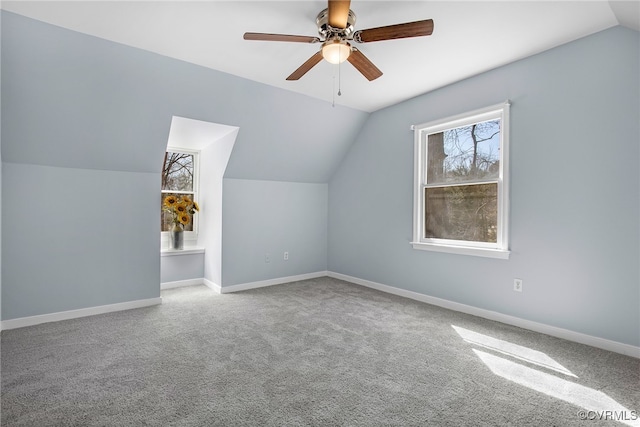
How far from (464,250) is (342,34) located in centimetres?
251

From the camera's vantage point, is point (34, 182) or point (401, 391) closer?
point (401, 391)

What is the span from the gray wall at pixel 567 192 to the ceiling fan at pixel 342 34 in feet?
5.34

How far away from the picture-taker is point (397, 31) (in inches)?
78.4

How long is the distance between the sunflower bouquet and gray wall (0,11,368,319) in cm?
81

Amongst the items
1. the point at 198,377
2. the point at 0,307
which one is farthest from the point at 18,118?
the point at 198,377

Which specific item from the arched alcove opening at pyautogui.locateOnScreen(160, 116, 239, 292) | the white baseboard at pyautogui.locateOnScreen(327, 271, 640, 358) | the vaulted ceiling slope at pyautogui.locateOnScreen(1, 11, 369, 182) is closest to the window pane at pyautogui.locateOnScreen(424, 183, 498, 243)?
the white baseboard at pyautogui.locateOnScreen(327, 271, 640, 358)

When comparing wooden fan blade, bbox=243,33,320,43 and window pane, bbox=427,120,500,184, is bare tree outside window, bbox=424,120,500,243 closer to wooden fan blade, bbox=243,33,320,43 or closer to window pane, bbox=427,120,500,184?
window pane, bbox=427,120,500,184

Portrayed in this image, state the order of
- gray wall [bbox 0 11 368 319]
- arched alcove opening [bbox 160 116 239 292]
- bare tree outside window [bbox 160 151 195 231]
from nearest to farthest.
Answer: gray wall [bbox 0 11 368 319], arched alcove opening [bbox 160 116 239 292], bare tree outside window [bbox 160 151 195 231]

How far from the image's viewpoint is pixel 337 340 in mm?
2770

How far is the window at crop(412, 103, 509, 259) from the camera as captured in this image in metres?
3.22

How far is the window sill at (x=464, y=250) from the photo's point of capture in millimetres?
3162

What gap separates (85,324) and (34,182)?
145cm

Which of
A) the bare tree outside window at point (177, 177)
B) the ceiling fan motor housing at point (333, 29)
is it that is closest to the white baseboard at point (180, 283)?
the bare tree outside window at point (177, 177)

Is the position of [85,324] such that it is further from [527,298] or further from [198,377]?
[527,298]
